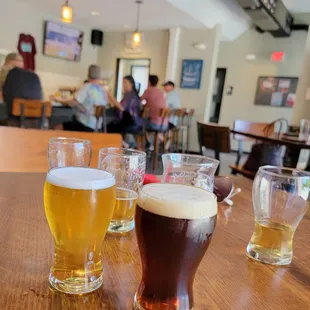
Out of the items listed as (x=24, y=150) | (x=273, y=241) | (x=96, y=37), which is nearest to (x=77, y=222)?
(x=273, y=241)

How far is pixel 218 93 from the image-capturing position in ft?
30.0

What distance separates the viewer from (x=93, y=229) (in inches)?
Result: 19.3

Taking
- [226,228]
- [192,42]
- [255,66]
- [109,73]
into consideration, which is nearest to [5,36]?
[109,73]

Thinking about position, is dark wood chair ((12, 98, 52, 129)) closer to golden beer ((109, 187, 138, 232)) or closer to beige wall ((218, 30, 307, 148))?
golden beer ((109, 187, 138, 232))

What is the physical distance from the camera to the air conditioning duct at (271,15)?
543cm

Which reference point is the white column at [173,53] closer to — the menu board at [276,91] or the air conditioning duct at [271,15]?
the air conditioning duct at [271,15]

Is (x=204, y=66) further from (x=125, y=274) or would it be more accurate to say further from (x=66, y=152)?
(x=125, y=274)

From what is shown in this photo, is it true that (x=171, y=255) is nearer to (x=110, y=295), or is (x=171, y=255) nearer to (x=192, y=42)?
(x=110, y=295)

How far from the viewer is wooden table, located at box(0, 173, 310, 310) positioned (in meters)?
0.45

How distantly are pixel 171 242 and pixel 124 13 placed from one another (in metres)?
6.80

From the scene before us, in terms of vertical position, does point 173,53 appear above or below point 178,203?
above

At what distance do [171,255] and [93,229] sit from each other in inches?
4.8

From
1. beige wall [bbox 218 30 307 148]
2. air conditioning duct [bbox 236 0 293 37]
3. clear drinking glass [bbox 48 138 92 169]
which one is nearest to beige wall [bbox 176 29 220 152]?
air conditioning duct [bbox 236 0 293 37]

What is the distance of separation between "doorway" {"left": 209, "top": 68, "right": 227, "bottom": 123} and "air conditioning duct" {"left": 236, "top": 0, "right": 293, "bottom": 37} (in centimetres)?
161
